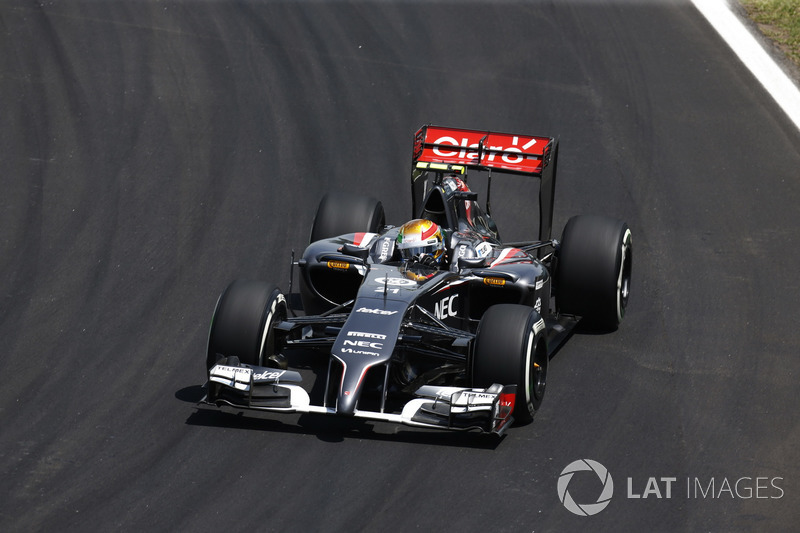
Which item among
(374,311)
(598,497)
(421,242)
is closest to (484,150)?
(421,242)

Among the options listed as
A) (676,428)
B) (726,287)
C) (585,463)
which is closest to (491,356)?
(585,463)

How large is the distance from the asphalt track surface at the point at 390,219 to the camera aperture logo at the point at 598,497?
10 cm

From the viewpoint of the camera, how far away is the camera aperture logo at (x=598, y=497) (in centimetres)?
997

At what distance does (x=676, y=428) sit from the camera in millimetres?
11547

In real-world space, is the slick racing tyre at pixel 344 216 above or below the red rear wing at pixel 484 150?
below

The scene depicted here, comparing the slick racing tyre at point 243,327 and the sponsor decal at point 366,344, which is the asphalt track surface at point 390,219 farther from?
the sponsor decal at point 366,344

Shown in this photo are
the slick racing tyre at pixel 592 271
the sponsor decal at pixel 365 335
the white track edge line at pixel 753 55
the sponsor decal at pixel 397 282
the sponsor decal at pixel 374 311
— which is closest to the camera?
the sponsor decal at pixel 365 335

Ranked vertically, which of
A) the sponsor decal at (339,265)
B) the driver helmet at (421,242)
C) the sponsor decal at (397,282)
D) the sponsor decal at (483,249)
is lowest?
the sponsor decal at (339,265)

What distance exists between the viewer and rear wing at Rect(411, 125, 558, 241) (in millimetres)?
14086

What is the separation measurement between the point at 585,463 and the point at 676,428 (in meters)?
1.27

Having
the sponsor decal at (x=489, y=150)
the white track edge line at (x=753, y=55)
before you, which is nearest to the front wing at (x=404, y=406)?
the sponsor decal at (x=489, y=150)

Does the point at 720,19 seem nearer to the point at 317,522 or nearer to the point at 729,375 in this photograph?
the point at 729,375

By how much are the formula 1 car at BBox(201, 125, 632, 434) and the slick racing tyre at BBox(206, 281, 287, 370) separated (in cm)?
1

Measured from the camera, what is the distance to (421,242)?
1238cm
